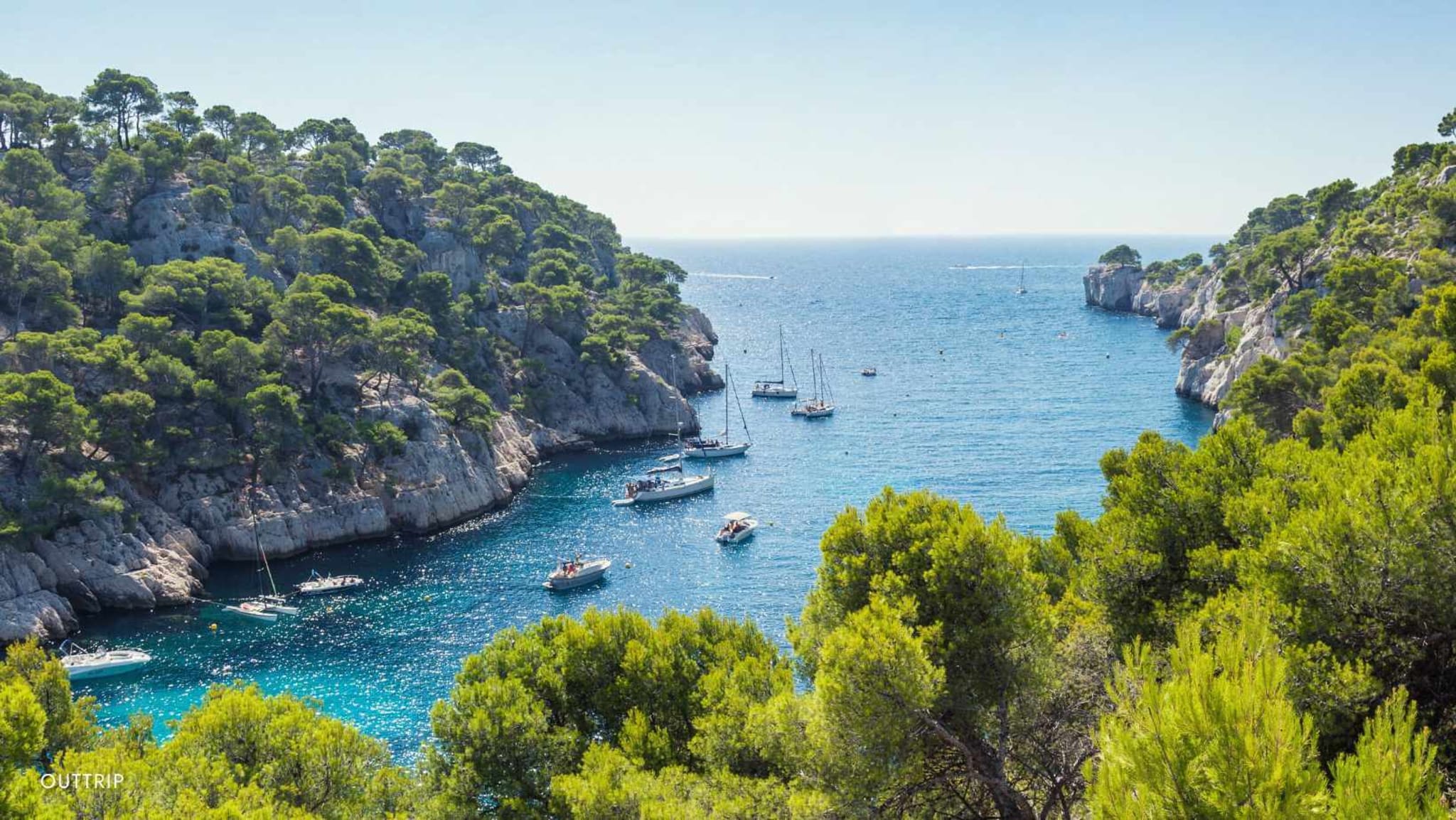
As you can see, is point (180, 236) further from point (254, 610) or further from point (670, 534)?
point (670, 534)

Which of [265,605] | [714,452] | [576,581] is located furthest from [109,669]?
[714,452]

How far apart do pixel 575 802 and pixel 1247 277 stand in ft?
371

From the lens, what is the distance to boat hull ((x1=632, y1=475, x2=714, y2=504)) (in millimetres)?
76000

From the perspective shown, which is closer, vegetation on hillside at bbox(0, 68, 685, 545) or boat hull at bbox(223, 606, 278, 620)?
boat hull at bbox(223, 606, 278, 620)

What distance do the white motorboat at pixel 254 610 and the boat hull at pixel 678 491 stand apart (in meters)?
30.7

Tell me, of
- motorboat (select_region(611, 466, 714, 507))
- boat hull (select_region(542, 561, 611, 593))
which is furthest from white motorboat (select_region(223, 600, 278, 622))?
motorboat (select_region(611, 466, 714, 507))

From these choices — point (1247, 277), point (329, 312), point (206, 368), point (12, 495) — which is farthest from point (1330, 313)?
point (12, 495)

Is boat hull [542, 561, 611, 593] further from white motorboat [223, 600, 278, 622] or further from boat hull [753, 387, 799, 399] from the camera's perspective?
boat hull [753, 387, 799, 399]

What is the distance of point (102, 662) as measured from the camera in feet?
146

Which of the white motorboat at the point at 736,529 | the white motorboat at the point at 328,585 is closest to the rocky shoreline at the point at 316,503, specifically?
the white motorboat at the point at 328,585

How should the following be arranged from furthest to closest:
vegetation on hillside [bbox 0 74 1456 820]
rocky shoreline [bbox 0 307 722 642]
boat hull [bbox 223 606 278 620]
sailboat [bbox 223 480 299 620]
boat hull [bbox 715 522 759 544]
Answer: boat hull [bbox 715 522 759 544] < sailboat [bbox 223 480 299 620] < boat hull [bbox 223 606 278 620] < rocky shoreline [bbox 0 307 722 642] < vegetation on hillside [bbox 0 74 1456 820]

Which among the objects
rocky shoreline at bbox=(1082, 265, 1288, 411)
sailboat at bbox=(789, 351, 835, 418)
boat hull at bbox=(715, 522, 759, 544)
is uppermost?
rocky shoreline at bbox=(1082, 265, 1288, 411)

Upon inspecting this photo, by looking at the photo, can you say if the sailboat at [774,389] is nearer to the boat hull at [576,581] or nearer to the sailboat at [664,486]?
the sailboat at [664,486]

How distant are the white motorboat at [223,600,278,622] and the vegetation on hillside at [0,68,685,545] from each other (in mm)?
10447
